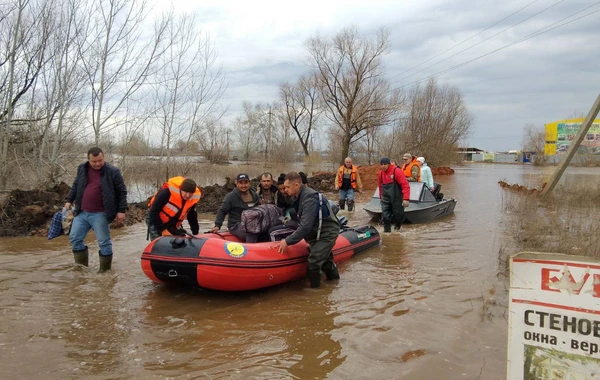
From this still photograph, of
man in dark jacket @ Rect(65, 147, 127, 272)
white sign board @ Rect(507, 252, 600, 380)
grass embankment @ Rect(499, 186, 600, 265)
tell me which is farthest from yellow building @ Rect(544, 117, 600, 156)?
white sign board @ Rect(507, 252, 600, 380)

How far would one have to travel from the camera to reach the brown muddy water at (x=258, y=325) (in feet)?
11.1

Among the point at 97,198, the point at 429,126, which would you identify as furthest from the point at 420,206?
the point at 429,126

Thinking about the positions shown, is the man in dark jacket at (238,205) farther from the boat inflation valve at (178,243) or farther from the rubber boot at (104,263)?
the rubber boot at (104,263)

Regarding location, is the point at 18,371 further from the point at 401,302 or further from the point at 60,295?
the point at 401,302

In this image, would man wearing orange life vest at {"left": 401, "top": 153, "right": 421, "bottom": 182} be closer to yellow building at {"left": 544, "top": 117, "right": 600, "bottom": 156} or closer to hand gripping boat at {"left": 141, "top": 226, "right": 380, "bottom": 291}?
hand gripping boat at {"left": 141, "top": 226, "right": 380, "bottom": 291}

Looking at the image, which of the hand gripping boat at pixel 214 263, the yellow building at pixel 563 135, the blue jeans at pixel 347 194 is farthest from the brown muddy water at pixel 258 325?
the yellow building at pixel 563 135

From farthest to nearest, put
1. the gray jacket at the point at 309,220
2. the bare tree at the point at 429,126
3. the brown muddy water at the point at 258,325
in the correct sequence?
1. the bare tree at the point at 429,126
2. the gray jacket at the point at 309,220
3. the brown muddy water at the point at 258,325

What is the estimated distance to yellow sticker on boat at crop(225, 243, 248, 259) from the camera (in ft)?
15.9

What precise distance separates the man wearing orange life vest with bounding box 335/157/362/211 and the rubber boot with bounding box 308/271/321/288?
5.54 m

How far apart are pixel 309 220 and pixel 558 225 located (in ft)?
18.2

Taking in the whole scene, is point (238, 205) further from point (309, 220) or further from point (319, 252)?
point (319, 252)

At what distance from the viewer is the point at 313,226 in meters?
5.28

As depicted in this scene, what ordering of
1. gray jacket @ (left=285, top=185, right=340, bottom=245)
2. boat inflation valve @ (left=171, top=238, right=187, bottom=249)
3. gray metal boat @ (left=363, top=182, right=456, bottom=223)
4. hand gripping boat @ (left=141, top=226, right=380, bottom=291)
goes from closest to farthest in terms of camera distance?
hand gripping boat @ (left=141, top=226, right=380, bottom=291), boat inflation valve @ (left=171, top=238, right=187, bottom=249), gray jacket @ (left=285, top=185, right=340, bottom=245), gray metal boat @ (left=363, top=182, right=456, bottom=223)

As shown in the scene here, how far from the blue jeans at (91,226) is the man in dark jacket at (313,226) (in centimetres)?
235
